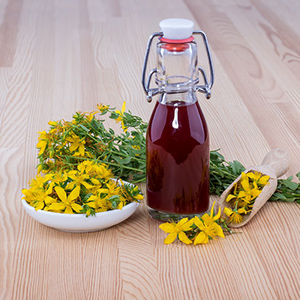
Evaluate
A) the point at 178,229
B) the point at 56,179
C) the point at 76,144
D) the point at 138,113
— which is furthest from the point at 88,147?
the point at 138,113

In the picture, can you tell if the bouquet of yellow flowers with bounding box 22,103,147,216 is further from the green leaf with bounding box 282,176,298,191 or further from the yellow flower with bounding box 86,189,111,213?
the green leaf with bounding box 282,176,298,191

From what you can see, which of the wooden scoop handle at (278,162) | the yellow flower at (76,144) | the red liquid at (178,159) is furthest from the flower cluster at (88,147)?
the wooden scoop handle at (278,162)

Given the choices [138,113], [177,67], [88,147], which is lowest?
[138,113]

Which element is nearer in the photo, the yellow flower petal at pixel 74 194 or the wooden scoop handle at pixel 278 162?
the yellow flower petal at pixel 74 194

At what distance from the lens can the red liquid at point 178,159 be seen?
2.75ft

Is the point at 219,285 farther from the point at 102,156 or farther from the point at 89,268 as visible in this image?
the point at 102,156

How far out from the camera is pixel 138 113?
4.67 ft

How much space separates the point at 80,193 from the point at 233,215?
23cm

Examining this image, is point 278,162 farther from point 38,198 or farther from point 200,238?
point 38,198

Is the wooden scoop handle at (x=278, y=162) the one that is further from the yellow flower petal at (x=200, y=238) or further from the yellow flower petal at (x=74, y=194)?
the yellow flower petal at (x=74, y=194)

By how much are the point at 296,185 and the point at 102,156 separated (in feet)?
1.09

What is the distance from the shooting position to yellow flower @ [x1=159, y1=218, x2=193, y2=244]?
83 cm

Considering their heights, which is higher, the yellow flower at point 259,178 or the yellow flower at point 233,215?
the yellow flower at point 259,178

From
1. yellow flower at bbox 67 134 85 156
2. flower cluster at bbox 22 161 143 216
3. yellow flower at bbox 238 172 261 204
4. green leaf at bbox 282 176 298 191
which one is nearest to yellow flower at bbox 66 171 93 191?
flower cluster at bbox 22 161 143 216
